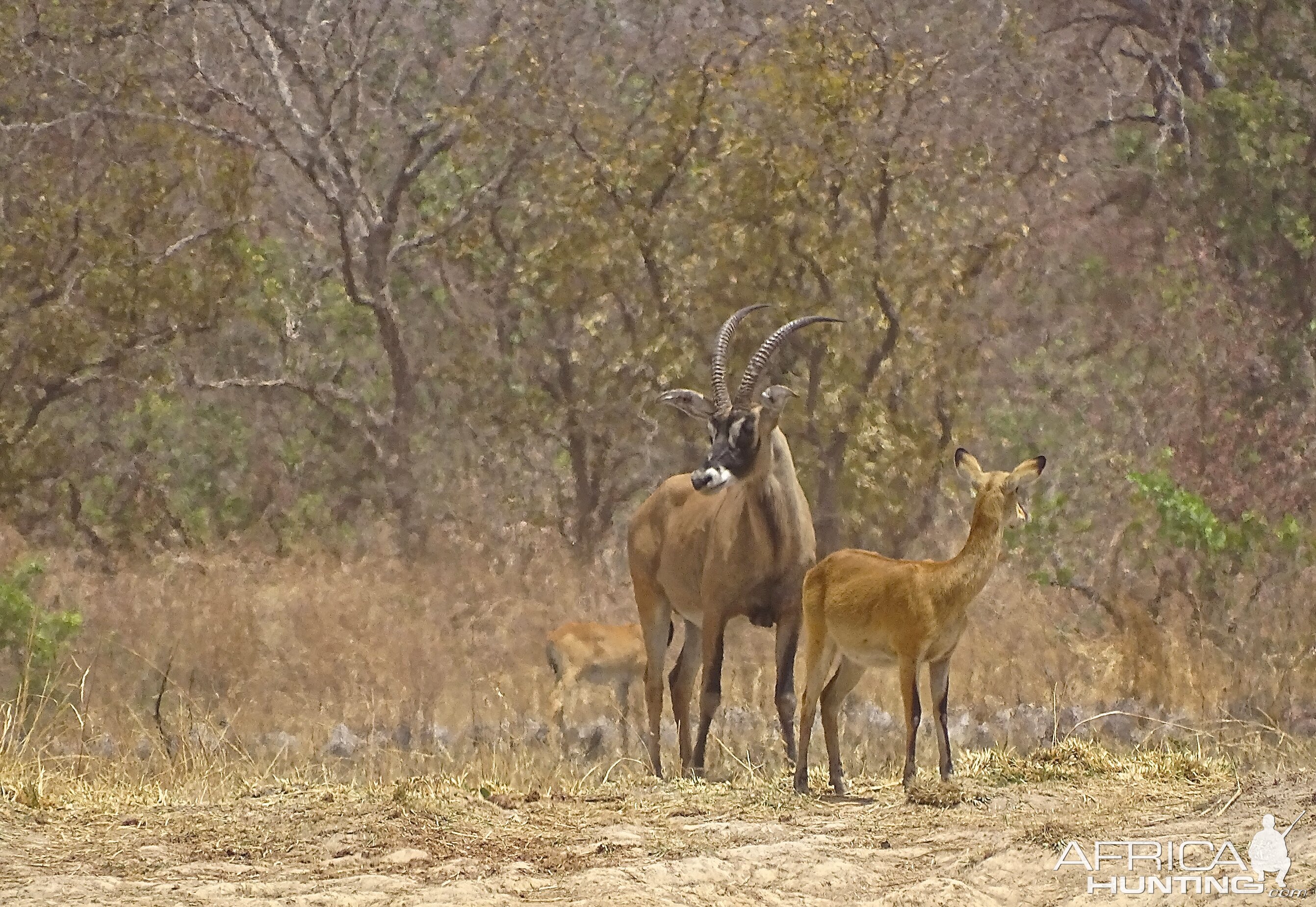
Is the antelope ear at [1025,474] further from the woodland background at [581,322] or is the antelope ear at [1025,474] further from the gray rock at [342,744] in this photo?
the gray rock at [342,744]

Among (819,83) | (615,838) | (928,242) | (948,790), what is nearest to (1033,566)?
(928,242)

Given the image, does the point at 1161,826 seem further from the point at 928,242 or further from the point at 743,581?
the point at 928,242

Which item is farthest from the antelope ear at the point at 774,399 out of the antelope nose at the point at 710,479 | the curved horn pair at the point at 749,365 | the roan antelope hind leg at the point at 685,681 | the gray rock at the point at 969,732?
the gray rock at the point at 969,732

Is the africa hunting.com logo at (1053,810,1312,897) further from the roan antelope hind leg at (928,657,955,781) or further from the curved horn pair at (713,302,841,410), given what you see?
the curved horn pair at (713,302,841,410)

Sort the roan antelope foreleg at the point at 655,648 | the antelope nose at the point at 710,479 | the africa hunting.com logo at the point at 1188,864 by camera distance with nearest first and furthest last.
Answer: the africa hunting.com logo at the point at 1188,864
the antelope nose at the point at 710,479
the roan antelope foreleg at the point at 655,648

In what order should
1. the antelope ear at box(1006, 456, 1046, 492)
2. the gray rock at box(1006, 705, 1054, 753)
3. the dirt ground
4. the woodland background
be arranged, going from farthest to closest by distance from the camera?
the woodland background, the gray rock at box(1006, 705, 1054, 753), the antelope ear at box(1006, 456, 1046, 492), the dirt ground

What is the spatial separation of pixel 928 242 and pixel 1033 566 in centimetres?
317

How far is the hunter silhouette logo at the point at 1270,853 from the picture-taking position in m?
6.36

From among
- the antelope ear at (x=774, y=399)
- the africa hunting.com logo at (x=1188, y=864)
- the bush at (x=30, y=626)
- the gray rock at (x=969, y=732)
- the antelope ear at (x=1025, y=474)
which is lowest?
the africa hunting.com logo at (x=1188, y=864)

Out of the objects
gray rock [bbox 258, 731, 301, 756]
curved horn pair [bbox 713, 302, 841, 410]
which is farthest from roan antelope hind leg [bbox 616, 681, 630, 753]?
curved horn pair [bbox 713, 302, 841, 410]

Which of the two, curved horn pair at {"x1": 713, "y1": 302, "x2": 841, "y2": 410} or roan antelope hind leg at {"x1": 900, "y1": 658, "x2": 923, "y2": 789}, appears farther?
curved horn pair at {"x1": 713, "y1": 302, "x2": 841, "y2": 410}

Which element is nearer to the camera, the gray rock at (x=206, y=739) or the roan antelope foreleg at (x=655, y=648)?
the gray rock at (x=206, y=739)

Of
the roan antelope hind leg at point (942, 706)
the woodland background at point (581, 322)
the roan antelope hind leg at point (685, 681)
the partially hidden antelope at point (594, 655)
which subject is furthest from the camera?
the woodland background at point (581, 322)

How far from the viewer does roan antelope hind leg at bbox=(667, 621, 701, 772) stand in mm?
10930
